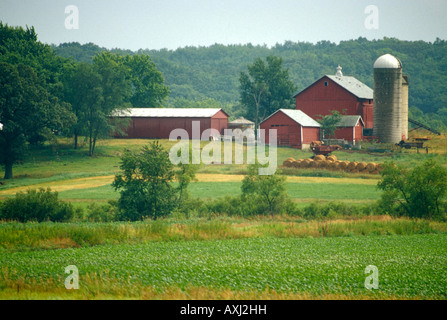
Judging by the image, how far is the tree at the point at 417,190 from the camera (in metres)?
32.8

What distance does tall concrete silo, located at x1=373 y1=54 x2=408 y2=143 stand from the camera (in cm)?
6762

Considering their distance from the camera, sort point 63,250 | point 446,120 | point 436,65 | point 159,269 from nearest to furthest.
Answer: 1. point 159,269
2. point 63,250
3. point 446,120
4. point 436,65

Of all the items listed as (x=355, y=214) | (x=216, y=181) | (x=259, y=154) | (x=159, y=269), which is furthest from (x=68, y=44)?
(x=159, y=269)

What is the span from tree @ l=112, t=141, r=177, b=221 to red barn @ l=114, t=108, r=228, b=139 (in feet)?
109

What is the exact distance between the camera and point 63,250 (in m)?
22.8

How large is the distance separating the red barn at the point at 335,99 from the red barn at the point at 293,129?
5.05 meters

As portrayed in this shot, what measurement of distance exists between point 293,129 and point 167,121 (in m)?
16.0

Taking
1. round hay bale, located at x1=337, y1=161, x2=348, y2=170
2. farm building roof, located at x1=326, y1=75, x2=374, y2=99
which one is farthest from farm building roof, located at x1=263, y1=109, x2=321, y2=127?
round hay bale, located at x1=337, y1=161, x2=348, y2=170

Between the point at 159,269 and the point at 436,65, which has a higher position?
the point at 436,65

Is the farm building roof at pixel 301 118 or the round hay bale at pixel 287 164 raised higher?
the farm building roof at pixel 301 118

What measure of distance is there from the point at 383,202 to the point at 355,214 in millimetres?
1911

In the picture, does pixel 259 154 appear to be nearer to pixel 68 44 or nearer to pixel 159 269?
pixel 159 269

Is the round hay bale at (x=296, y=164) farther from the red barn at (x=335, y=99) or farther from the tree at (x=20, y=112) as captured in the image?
the tree at (x=20, y=112)

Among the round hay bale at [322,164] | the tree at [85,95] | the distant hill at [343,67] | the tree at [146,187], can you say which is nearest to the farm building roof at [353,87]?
the round hay bale at [322,164]
